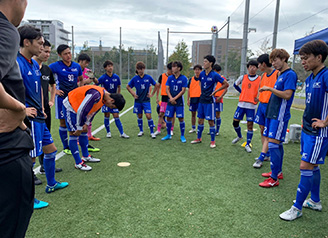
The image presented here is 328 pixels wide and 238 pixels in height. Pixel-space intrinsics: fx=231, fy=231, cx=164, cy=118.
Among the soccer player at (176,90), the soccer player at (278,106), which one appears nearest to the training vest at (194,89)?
the soccer player at (176,90)

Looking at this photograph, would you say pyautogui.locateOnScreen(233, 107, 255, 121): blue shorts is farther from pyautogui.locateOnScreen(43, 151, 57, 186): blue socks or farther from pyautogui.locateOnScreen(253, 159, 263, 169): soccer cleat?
pyautogui.locateOnScreen(43, 151, 57, 186): blue socks

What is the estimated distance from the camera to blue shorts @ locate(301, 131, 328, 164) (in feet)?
8.66

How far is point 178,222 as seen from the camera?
8.89 feet

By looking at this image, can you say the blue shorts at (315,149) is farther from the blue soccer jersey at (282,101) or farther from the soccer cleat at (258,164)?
the soccer cleat at (258,164)

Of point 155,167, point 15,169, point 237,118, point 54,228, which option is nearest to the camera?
point 15,169

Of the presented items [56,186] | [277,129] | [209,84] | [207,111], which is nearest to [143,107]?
[207,111]

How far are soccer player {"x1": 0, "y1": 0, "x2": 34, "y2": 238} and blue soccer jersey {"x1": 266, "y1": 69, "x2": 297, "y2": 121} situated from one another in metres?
3.38

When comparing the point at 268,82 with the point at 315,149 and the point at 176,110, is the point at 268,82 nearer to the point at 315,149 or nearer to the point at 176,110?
the point at 315,149

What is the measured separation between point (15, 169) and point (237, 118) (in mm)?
5151

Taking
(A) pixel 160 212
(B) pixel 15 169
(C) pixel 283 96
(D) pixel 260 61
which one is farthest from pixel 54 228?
(D) pixel 260 61

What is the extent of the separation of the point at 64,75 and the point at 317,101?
465 cm

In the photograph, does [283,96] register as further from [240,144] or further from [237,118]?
[240,144]

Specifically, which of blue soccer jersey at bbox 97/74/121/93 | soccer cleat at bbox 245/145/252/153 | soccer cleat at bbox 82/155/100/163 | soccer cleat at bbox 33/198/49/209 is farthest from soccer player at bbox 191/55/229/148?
soccer cleat at bbox 33/198/49/209

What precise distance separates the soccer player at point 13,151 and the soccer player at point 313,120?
2.80 meters
